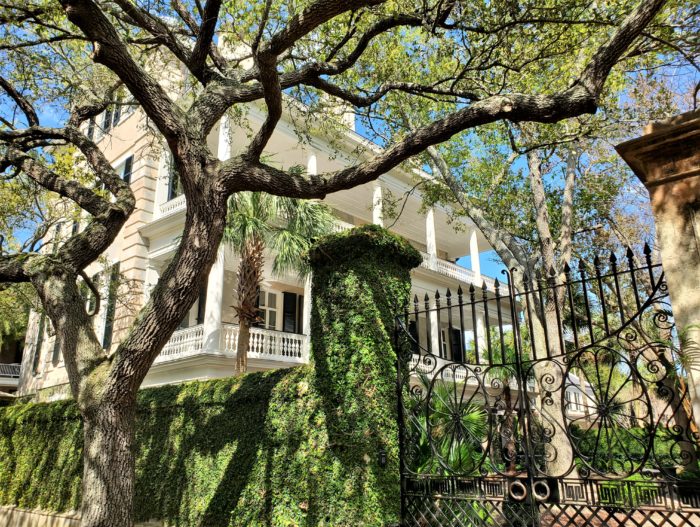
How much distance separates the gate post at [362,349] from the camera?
15.9 ft

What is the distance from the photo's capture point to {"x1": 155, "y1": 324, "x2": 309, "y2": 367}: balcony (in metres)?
13.8

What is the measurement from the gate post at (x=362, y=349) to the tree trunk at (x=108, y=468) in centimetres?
200

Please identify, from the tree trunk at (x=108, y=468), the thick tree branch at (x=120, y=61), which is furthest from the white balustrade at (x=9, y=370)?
the thick tree branch at (x=120, y=61)

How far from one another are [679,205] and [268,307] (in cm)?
1535

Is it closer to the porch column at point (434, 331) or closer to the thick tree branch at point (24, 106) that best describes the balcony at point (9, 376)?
the porch column at point (434, 331)

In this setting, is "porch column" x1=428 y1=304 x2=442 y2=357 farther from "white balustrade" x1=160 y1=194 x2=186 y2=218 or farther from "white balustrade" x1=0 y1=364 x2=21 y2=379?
"white balustrade" x1=0 y1=364 x2=21 y2=379

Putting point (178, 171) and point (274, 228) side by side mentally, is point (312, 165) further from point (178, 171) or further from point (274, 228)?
point (178, 171)

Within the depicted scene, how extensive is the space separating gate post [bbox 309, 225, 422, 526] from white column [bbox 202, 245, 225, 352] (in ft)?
27.3

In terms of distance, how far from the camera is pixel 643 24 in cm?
469

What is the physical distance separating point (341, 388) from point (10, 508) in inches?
378

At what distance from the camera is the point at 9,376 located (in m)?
29.5

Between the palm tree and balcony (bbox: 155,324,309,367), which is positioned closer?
the palm tree

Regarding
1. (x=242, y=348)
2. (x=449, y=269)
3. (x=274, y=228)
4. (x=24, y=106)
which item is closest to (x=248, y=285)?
(x=242, y=348)

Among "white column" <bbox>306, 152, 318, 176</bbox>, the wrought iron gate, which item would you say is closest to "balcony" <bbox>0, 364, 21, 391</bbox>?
"white column" <bbox>306, 152, 318, 176</bbox>
